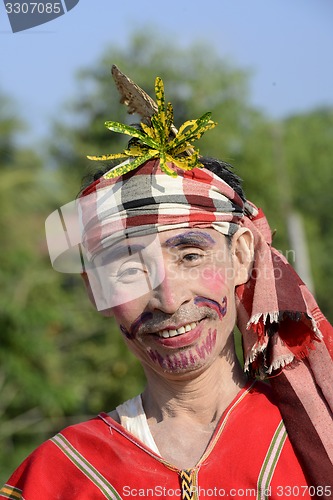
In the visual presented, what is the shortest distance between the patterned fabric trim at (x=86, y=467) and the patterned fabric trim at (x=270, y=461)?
1.39 ft

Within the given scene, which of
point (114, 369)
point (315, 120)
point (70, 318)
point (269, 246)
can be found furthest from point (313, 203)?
point (269, 246)

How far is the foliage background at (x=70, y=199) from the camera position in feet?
30.1

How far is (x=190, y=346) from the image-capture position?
8.52 feet

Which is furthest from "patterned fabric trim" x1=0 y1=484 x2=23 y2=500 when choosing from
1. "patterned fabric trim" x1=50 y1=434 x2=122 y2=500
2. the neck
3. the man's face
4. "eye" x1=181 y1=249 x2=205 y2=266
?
"eye" x1=181 y1=249 x2=205 y2=266

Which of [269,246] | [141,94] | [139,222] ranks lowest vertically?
[269,246]

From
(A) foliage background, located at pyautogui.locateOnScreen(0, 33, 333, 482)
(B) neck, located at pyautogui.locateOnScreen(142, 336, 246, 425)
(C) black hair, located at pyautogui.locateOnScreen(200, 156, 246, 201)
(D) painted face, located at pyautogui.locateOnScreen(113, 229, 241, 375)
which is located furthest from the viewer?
(A) foliage background, located at pyautogui.locateOnScreen(0, 33, 333, 482)

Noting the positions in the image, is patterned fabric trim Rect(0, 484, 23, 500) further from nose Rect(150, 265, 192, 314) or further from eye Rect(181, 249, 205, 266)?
eye Rect(181, 249, 205, 266)

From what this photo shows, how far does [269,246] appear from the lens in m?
2.75

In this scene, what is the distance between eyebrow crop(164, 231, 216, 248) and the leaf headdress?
207mm

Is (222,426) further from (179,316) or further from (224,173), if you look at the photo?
(224,173)

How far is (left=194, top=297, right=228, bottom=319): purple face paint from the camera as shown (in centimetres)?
260

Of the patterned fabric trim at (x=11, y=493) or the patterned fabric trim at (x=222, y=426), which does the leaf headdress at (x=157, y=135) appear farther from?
the patterned fabric trim at (x=11, y=493)

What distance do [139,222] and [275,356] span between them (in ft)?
1.90

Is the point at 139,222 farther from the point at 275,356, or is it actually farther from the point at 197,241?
the point at 275,356
